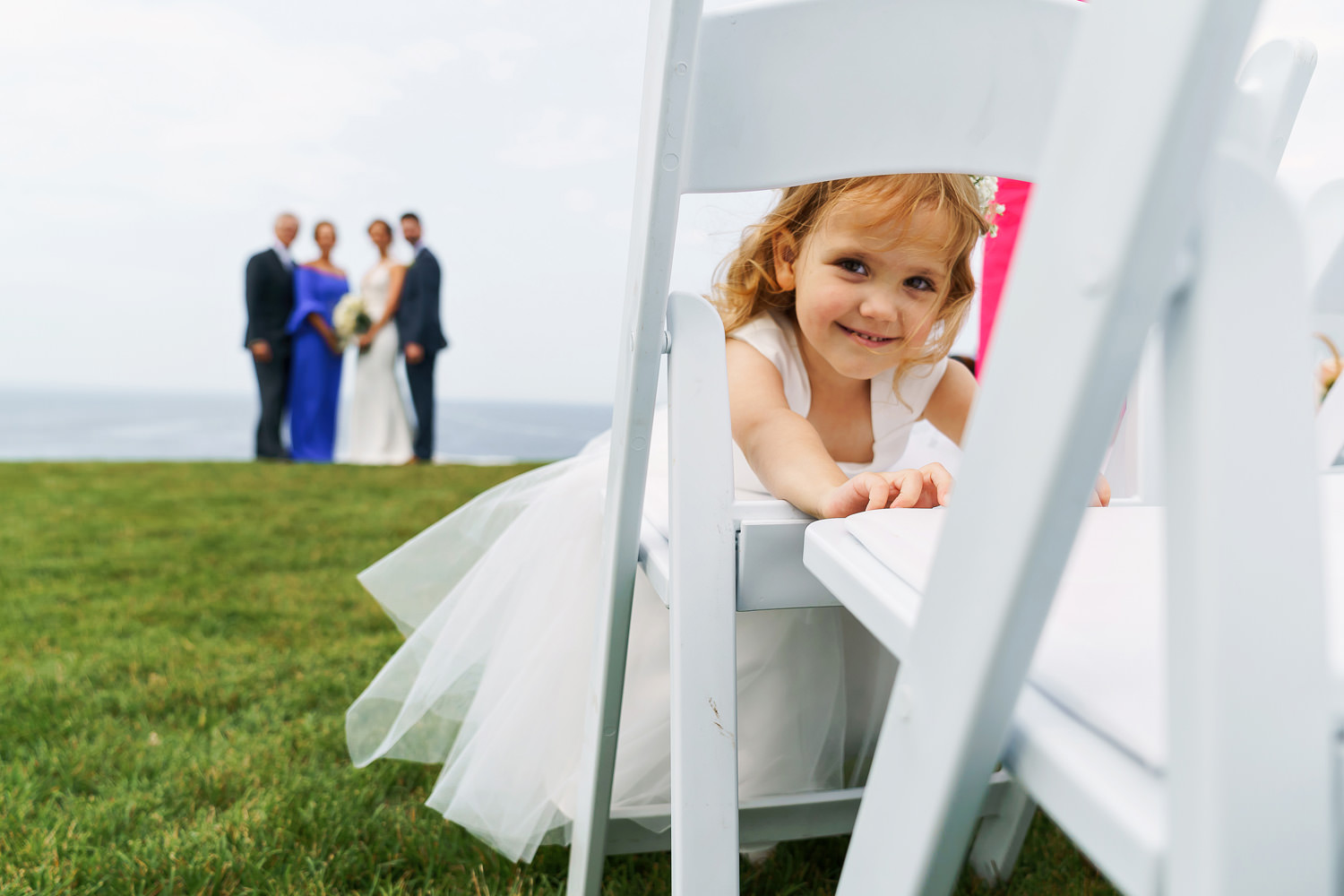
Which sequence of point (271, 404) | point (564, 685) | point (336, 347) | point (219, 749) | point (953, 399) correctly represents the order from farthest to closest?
1. point (336, 347)
2. point (271, 404)
3. point (219, 749)
4. point (953, 399)
5. point (564, 685)

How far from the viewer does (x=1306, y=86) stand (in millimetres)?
800

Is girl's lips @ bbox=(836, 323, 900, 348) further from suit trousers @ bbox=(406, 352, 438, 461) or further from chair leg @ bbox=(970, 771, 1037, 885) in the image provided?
suit trousers @ bbox=(406, 352, 438, 461)

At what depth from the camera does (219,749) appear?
1.36m

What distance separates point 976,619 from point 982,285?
136 centimetres

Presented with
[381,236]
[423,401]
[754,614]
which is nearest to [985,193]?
[754,614]

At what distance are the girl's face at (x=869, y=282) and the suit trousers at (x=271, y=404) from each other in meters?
6.60

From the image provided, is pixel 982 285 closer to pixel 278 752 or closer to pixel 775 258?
pixel 775 258

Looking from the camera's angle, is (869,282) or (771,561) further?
(869,282)

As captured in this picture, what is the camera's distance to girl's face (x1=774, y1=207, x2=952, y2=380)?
0.91m

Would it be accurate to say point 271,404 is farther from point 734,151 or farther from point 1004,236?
point 734,151

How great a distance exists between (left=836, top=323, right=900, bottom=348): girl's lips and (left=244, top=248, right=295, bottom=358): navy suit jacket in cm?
660

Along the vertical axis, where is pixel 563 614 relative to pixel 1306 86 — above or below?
below

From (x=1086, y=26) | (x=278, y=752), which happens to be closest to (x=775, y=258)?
(x=1086, y=26)

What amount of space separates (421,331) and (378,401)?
2.40ft
